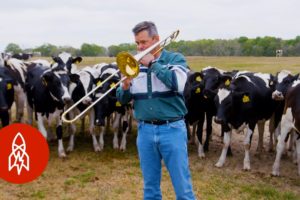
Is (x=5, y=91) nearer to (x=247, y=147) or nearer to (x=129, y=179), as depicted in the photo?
(x=129, y=179)

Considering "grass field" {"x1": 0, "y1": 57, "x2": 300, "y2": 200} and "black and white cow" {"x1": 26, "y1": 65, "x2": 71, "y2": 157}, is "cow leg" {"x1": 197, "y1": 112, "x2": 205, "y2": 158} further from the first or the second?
"black and white cow" {"x1": 26, "y1": 65, "x2": 71, "y2": 157}

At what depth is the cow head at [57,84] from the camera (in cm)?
859

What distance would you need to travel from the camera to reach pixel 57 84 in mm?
8672

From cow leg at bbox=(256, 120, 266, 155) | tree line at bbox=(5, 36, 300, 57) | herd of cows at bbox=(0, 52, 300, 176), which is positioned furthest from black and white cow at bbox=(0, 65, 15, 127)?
tree line at bbox=(5, 36, 300, 57)

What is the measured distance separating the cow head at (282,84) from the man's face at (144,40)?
5.36m

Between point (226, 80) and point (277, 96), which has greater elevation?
point (226, 80)

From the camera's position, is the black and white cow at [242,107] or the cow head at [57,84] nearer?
the black and white cow at [242,107]

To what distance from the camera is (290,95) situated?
25.7 ft

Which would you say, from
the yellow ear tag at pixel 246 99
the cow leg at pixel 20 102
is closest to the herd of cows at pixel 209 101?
the yellow ear tag at pixel 246 99

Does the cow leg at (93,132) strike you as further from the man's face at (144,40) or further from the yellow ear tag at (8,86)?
the man's face at (144,40)

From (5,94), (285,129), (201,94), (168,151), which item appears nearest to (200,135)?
(201,94)

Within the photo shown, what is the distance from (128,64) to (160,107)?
55 centimetres

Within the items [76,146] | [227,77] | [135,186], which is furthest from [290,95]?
[76,146]

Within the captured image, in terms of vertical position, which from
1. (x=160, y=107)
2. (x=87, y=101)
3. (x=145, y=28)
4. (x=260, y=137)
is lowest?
(x=260, y=137)
